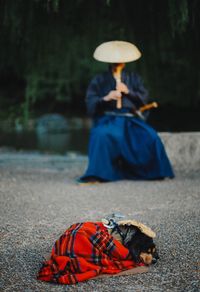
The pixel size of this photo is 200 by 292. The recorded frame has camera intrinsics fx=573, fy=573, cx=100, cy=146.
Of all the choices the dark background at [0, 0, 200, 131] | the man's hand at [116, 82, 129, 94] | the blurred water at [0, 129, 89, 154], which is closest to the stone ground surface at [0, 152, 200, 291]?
the man's hand at [116, 82, 129, 94]

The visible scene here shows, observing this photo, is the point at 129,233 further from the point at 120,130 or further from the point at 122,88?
the point at 122,88

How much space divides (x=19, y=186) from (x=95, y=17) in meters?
2.21

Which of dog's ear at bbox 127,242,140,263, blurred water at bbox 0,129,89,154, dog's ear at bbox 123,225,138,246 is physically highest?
dog's ear at bbox 123,225,138,246

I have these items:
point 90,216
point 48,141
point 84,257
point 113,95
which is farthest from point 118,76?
point 48,141

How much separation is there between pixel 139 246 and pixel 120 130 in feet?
9.43

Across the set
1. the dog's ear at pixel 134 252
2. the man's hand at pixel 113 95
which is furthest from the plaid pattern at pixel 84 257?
the man's hand at pixel 113 95

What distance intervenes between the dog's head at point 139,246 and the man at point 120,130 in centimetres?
255

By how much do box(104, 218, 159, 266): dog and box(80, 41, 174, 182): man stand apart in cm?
252

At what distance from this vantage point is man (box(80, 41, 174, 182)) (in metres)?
5.41

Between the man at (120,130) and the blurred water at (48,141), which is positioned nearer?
the man at (120,130)

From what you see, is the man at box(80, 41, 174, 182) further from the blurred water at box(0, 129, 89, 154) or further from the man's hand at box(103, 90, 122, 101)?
the blurred water at box(0, 129, 89, 154)

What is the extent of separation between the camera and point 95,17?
619 cm

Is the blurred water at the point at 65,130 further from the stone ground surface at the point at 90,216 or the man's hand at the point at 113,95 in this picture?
the man's hand at the point at 113,95

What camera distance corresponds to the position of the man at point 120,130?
5.41 metres
